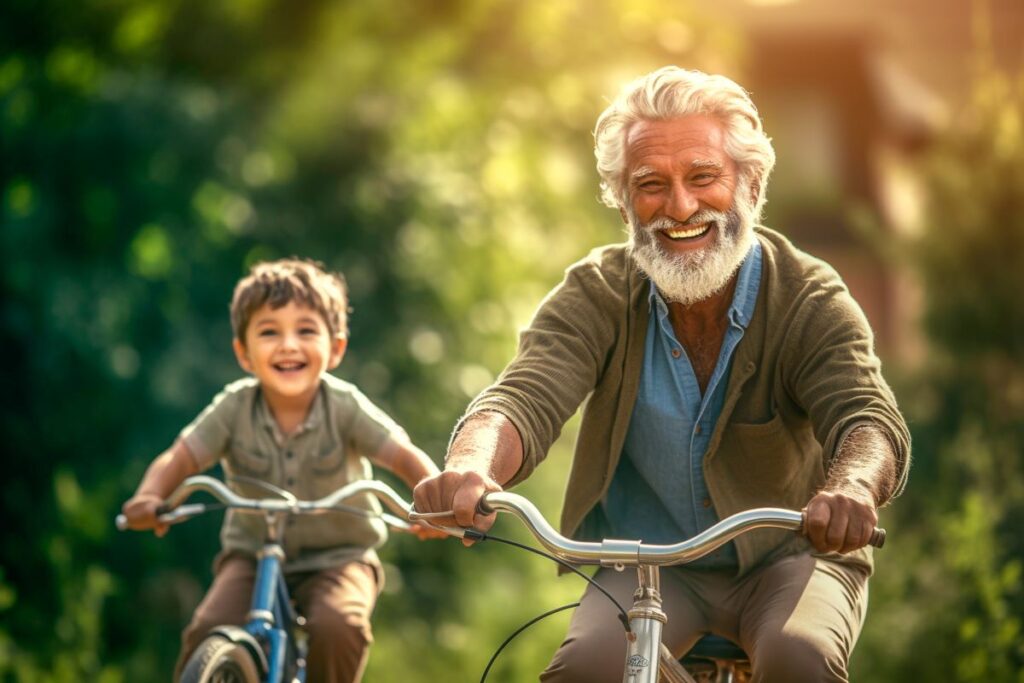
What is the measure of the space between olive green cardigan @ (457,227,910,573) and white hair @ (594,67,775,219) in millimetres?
213

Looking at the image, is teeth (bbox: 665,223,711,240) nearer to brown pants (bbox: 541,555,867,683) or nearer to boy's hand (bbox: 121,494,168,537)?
brown pants (bbox: 541,555,867,683)

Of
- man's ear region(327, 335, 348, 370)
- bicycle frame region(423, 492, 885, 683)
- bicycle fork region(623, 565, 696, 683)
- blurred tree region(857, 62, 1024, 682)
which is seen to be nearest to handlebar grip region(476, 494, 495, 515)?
bicycle frame region(423, 492, 885, 683)

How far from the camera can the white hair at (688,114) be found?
3.77 meters

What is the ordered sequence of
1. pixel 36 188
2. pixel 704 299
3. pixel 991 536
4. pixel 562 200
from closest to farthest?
1. pixel 704 299
2. pixel 991 536
3. pixel 36 188
4. pixel 562 200

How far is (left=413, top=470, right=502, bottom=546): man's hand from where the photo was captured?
311cm

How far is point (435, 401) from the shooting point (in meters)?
10.2

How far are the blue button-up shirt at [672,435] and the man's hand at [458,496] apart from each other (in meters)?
0.72

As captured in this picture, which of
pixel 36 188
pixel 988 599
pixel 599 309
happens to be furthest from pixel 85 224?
pixel 599 309

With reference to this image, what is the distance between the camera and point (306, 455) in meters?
4.68

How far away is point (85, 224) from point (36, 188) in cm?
35

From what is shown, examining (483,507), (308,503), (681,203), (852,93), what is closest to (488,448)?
(483,507)

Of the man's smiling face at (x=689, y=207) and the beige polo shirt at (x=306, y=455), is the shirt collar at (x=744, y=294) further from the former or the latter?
the beige polo shirt at (x=306, y=455)

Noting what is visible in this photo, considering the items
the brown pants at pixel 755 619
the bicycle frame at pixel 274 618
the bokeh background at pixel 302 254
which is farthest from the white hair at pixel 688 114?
the bokeh background at pixel 302 254

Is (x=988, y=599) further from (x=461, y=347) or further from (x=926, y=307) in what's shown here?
(x=461, y=347)
